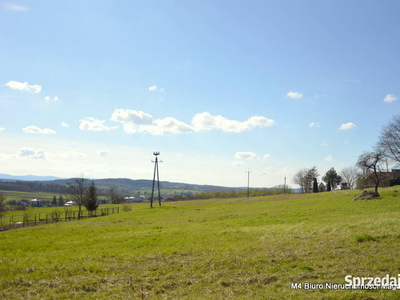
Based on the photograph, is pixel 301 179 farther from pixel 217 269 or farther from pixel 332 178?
pixel 217 269

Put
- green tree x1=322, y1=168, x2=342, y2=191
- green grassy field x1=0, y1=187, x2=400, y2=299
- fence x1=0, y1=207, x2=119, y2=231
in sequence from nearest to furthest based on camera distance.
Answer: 1. green grassy field x1=0, y1=187, x2=400, y2=299
2. fence x1=0, y1=207, x2=119, y2=231
3. green tree x1=322, y1=168, x2=342, y2=191

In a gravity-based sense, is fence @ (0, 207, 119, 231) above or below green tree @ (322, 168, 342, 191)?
below

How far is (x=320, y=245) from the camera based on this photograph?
14.2 meters

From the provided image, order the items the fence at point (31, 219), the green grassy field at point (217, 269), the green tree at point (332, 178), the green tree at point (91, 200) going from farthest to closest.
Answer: the green tree at point (332, 178), the green tree at point (91, 200), the fence at point (31, 219), the green grassy field at point (217, 269)

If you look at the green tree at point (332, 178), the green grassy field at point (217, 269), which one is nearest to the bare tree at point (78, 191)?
the green grassy field at point (217, 269)

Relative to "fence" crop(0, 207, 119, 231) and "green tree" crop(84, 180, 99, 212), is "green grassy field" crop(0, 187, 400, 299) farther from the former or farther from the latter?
"green tree" crop(84, 180, 99, 212)

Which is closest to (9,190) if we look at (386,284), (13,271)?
(13,271)

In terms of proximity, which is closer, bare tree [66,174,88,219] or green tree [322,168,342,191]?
bare tree [66,174,88,219]

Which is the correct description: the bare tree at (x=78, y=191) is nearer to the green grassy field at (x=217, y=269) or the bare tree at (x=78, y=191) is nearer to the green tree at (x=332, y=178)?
the green grassy field at (x=217, y=269)

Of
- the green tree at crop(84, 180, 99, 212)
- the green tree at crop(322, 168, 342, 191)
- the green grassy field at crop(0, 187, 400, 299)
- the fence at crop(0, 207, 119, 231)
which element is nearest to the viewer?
the green grassy field at crop(0, 187, 400, 299)

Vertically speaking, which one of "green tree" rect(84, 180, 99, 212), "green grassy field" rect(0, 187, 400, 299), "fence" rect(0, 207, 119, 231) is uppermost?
"green grassy field" rect(0, 187, 400, 299)

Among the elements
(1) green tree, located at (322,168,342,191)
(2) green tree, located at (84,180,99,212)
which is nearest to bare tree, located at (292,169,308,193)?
(1) green tree, located at (322,168,342,191)

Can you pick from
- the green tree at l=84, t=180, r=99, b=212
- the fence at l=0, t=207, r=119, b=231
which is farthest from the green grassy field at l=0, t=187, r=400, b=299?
the green tree at l=84, t=180, r=99, b=212

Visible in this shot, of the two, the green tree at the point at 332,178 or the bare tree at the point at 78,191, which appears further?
the green tree at the point at 332,178
